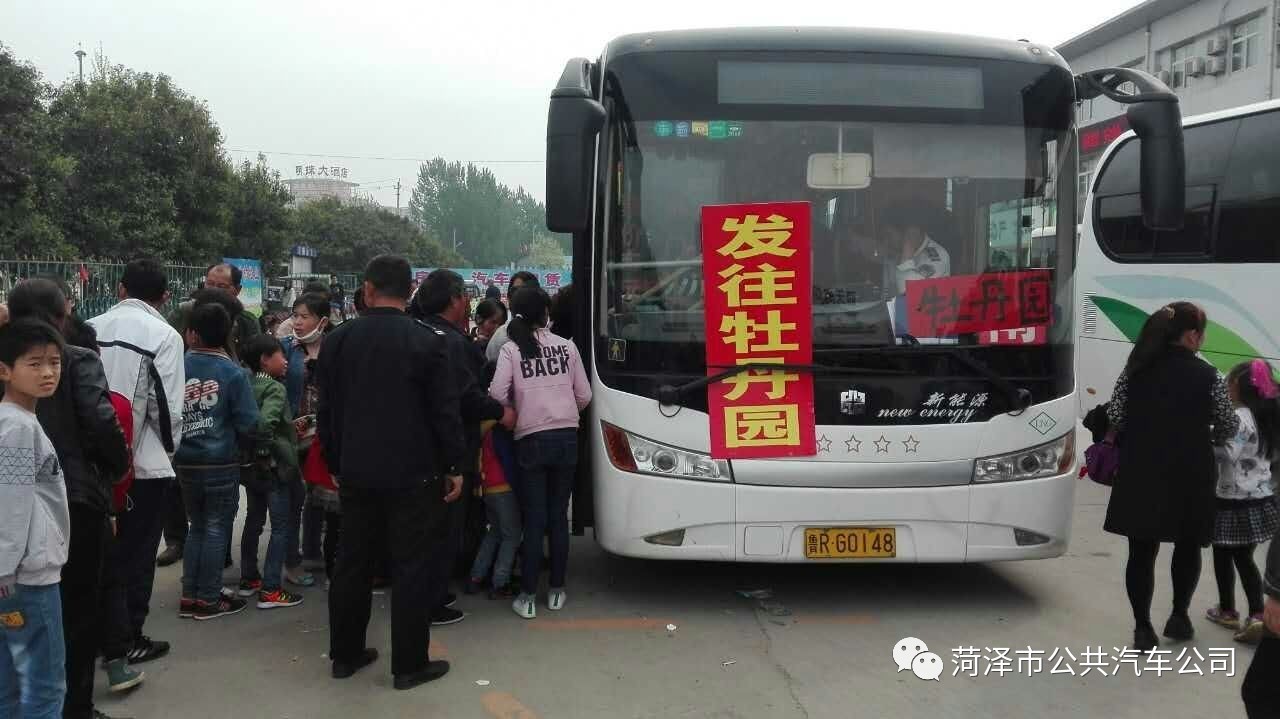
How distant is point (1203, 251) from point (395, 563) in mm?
8027

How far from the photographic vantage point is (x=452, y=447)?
465 centimetres

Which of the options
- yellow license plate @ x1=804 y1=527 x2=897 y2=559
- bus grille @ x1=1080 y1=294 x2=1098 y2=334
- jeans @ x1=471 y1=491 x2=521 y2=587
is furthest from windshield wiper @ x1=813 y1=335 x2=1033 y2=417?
bus grille @ x1=1080 y1=294 x2=1098 y2=334

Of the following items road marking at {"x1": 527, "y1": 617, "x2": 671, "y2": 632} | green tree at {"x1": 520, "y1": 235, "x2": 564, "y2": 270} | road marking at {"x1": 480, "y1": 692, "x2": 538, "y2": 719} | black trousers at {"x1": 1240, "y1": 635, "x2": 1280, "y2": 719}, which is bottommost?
road marking at {"x1": 480, "y1": 692, "x2": 538, "y2": 719}

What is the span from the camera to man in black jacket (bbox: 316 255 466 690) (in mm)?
4566

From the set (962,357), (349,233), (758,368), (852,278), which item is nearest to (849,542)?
(758,368)

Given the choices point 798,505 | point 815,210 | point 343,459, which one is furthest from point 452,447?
point 815,210

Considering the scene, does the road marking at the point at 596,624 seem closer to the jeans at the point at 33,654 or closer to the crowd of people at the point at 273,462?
the crowd of people at the point at 273,462

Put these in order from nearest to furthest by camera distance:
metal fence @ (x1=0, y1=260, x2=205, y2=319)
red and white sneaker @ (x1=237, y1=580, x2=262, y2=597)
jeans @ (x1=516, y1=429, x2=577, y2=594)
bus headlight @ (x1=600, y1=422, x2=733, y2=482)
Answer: bus headlight @ (x1=600, y1=422, x2=733, y2=482) < jeans @ (x1=516, y1=429, x2=577, y2=594) < red and white sneaker @ (x1=237, y1=580, x2=262, y2=597) < metal fence @ (x1=0, y1=260, x2=205, y2=319)

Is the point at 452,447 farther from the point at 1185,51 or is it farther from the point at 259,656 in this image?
A: the point at 1185,51

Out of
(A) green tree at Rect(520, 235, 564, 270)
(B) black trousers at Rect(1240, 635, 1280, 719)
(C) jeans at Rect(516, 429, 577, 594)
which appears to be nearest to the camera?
(B) black trousers at Rect(1240, 635, 1280, 719)

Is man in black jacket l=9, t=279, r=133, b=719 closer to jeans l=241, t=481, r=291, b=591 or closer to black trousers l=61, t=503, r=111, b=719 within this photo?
black trousers l=61, t=503, r=111, b=719

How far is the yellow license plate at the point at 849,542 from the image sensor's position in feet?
17.7

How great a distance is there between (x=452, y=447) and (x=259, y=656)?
145cm

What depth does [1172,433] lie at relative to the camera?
4895 millimetres
